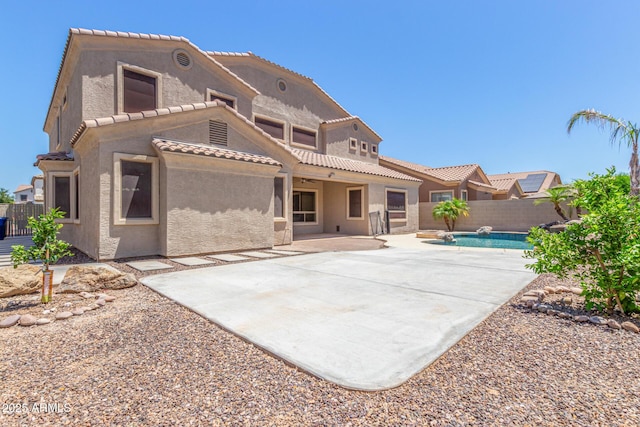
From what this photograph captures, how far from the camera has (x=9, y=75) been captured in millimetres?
15289

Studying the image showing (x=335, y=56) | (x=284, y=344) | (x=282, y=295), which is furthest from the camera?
(x=335, y=56)

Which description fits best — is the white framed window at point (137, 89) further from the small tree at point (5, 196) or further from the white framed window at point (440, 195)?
the small tree at point (5, 196)

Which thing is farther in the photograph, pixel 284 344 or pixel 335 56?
pixel 335 56

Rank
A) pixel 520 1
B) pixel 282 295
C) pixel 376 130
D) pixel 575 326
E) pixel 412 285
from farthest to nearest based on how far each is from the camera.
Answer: pixel 376 130
pixel 520 1
pixel 412 285
pixel 282 295
pixel 575 326

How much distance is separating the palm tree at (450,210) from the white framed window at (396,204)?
10.4ft

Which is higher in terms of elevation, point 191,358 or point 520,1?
point 520,1

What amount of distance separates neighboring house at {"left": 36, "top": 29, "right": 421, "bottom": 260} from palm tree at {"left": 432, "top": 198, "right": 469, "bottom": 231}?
9438 mm

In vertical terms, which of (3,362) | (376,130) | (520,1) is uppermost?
(520,1)

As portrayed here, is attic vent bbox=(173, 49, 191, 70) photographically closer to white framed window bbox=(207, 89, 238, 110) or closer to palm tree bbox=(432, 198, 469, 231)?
white framed window bbox=(207, 89, 238, 110)

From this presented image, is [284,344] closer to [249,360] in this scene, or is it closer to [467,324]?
[249,360]

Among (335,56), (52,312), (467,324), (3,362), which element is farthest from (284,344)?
(335,56)

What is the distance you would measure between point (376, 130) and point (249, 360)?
72.1ft

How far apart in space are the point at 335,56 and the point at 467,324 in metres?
18.3

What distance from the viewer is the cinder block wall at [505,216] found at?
2122 cm
